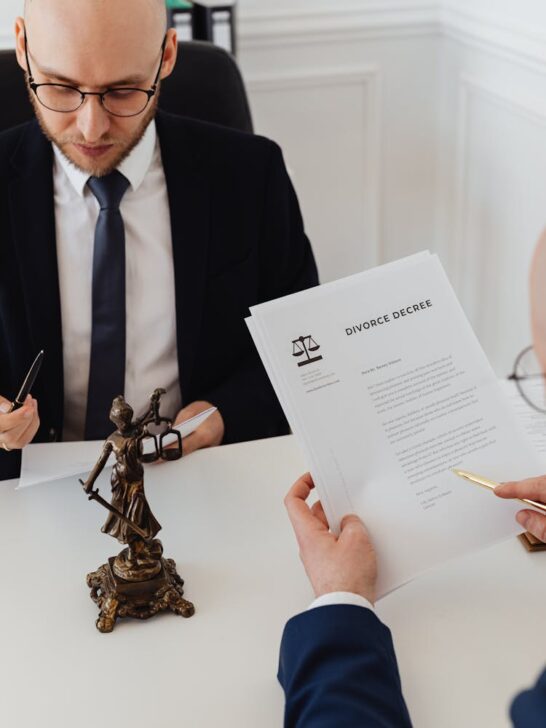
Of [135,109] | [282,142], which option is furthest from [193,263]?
[282,142]

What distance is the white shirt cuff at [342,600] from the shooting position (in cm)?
99

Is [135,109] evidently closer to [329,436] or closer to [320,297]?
[320,297]

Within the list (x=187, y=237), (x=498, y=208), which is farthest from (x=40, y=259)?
(x=498, y=208)

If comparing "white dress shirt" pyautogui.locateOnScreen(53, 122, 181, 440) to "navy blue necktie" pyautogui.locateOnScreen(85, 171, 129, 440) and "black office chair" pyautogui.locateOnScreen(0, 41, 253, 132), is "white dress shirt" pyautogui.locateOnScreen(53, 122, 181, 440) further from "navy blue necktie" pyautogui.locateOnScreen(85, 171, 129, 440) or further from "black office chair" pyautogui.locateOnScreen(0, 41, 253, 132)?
"black office chair" pyautogui.locateOnScreen(0, 41, 253, 132)

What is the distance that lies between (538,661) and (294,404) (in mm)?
373

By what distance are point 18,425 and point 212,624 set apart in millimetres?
416

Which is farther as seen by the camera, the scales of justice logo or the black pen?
the black pen

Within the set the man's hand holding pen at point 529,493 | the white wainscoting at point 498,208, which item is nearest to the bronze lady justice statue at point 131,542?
the man's hand holding pen at point 529,493

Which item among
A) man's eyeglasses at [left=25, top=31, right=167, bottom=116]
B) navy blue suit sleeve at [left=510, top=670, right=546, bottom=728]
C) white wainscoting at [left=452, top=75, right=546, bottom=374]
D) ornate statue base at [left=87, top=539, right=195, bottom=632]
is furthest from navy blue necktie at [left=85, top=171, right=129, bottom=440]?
white wainscoting at [left=452, top=75, right=546, bottom=374]

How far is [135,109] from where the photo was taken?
153 cm

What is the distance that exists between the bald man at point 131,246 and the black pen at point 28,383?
0.21m

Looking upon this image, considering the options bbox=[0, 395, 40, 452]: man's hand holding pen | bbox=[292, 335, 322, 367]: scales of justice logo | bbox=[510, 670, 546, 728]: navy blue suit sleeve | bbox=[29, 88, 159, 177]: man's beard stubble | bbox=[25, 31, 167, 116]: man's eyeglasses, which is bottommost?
bbox=[0, 395, 40, 452]: man's hand holding pen

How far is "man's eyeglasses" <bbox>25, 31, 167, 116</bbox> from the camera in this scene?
1.48 m

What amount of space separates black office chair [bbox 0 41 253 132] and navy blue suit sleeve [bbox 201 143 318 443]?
0.53 feet
